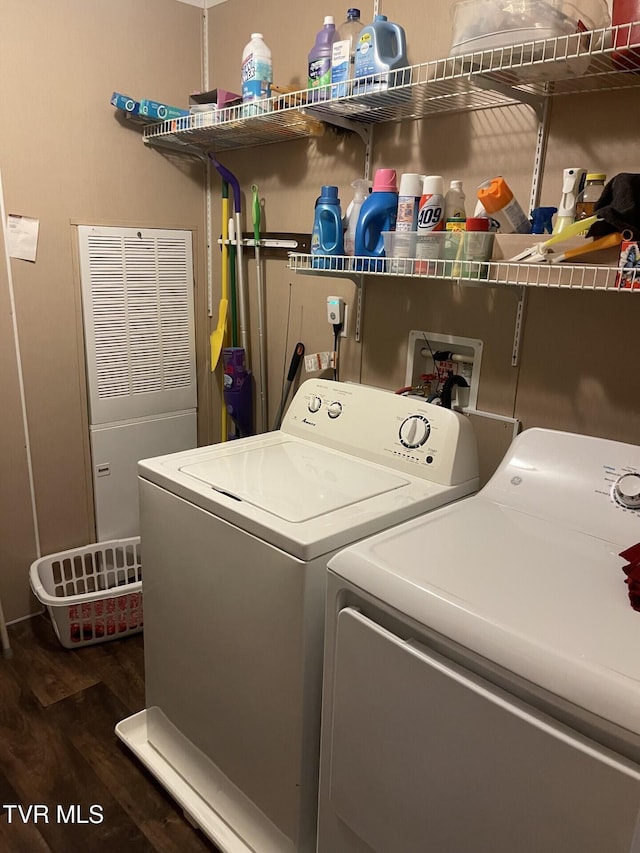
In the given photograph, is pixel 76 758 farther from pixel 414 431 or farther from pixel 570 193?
pixel 570 193

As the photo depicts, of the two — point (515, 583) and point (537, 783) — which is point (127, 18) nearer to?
point (515, 583)

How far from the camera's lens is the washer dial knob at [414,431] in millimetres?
1621

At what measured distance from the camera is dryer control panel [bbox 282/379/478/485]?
1576mm

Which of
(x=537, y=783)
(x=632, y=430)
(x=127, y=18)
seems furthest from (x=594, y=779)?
(x=127, y=18)

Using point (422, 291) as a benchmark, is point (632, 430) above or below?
below

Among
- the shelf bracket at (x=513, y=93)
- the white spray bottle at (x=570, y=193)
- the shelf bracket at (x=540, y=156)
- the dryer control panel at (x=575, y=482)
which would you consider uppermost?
the shelf bracket at (x=513, y=93)

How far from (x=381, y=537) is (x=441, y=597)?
235 millimetres

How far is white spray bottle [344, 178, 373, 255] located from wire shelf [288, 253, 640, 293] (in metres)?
0.06

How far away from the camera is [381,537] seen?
4.00 feet

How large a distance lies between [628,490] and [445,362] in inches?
28.6

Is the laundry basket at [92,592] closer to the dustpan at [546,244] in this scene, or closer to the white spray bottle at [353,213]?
the white spray bottle at [353,213]

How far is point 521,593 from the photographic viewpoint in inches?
40.1

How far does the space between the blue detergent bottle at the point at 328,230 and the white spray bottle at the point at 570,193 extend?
2.10 ft

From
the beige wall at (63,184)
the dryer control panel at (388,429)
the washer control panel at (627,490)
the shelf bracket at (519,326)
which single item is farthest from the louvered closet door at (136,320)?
the washer control panel at (627,490)
